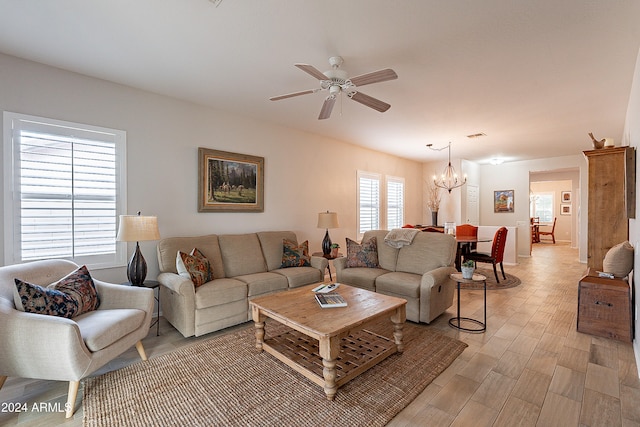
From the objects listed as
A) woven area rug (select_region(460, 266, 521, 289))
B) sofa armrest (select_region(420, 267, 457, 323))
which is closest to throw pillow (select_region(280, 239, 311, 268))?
sofa armrest (select_region(420, 267, 457, 323))

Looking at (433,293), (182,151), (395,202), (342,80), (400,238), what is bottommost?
(433,293)

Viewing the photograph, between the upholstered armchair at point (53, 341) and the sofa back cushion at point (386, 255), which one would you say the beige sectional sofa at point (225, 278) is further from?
the sofa back cushion at point (386, 255)

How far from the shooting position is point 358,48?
99.1 inches

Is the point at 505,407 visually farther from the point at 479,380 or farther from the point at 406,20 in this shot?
the point at 406,20

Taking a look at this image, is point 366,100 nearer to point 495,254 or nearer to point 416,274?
point 416,274

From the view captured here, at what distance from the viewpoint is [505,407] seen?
1.94 m

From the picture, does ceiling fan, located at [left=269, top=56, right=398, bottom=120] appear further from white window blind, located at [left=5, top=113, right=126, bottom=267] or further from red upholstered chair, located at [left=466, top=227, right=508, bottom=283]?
red upholstered chair, located at [left=466, top=227, right=508, bottom=283]

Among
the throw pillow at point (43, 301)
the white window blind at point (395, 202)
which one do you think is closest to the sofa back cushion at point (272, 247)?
the throw pillow at point (43, 301)

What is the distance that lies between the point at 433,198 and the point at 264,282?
19.8ft

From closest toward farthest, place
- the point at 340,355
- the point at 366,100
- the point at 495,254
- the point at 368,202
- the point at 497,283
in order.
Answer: the point at 340,355, the point at 366,100, the point at 497,283, the point at 495,254, the point at 368,202

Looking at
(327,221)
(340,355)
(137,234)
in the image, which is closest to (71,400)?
(137,234)

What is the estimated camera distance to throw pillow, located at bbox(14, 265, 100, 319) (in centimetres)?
202

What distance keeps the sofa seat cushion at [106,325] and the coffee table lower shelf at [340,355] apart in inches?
43.6

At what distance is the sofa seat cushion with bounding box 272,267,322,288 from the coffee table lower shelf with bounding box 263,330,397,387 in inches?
31.1
